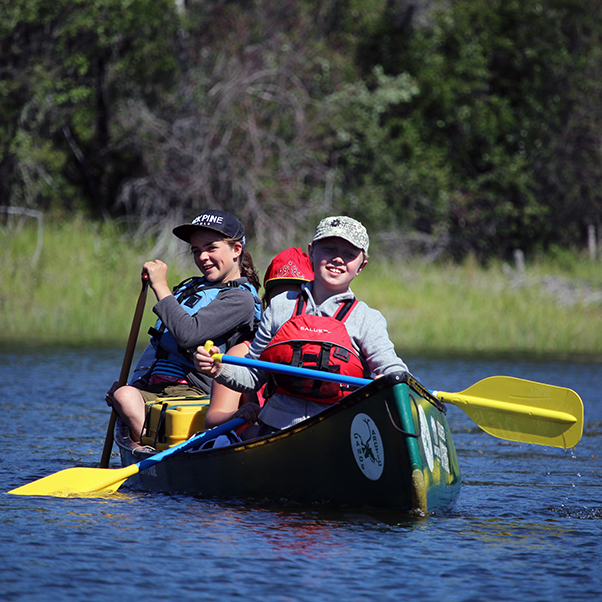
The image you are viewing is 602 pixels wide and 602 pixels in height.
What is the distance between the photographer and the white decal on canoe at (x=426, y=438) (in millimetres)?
3715

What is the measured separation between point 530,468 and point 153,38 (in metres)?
13.3

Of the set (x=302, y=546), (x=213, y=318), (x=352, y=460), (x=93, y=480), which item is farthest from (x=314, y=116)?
(x=302, y=546)

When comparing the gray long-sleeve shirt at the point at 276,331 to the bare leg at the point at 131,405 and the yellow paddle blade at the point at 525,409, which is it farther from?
the bare leg at the point at 131,405

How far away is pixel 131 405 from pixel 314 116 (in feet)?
45.5

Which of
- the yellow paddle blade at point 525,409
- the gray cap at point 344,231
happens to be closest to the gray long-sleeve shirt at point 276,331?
the gray cap at point 344,231

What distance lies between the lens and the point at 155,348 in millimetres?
4617

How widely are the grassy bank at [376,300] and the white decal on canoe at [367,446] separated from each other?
25.7 ft

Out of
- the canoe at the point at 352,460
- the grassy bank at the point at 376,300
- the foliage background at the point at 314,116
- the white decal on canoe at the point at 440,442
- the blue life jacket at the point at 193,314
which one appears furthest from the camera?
the foliage background at the point at 314,116

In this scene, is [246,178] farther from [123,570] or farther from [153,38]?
[123,570]

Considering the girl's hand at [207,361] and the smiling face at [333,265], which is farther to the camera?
the smiling face at [333,265]

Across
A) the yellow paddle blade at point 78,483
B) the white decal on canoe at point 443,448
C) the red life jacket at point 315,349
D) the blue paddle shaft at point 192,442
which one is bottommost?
the yellow paddle blade at point 78,483

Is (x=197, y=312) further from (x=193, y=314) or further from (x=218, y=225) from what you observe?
(x=218, y=225)

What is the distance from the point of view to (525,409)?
420cm

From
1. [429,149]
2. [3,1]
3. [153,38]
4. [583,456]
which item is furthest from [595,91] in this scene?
[583,456]
